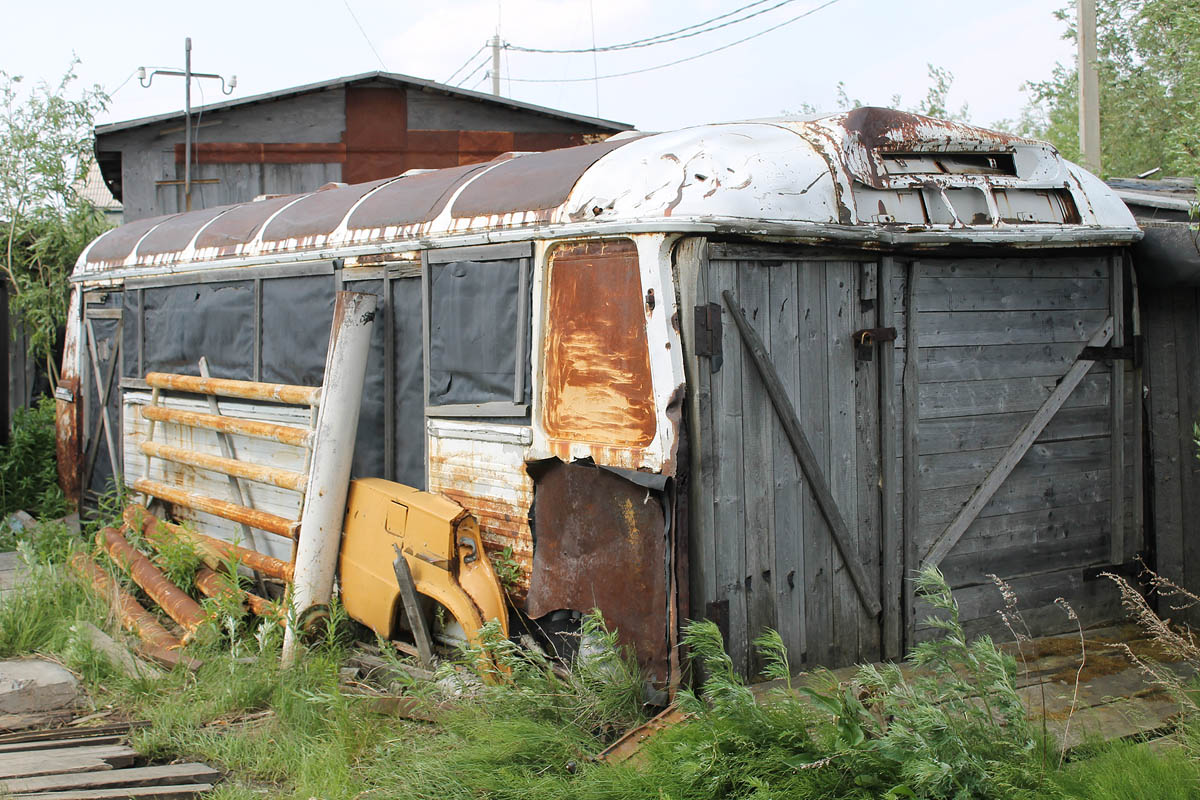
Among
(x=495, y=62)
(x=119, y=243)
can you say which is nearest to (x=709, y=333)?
(x=119, y=243)

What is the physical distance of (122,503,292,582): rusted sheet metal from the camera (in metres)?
6.49

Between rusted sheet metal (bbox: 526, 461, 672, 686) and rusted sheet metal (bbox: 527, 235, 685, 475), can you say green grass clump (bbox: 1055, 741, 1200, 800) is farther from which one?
rusted sheet metal (bbox: 527, 235, 685, 475)

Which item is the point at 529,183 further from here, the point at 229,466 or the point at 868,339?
the point at 229,466

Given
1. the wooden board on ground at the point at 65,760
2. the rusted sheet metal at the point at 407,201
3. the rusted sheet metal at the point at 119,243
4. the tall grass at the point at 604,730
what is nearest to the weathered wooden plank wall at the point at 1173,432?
the tall grass at the point at 604,730

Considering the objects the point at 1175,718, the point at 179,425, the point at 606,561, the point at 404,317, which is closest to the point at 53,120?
the point at 179,425

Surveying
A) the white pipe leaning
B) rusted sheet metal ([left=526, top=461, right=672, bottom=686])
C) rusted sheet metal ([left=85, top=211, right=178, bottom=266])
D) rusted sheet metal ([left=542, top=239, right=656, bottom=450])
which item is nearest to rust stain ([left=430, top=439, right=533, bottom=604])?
rusted sheet metal ([left=526, top=461, right=672, bottom=686])

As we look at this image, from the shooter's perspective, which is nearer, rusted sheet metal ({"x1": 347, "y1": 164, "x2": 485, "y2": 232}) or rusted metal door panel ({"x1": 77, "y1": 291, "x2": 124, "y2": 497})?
rusted sheet metal ({"x1": 347, "y1": 164, "x2": 485, "y2": 232})

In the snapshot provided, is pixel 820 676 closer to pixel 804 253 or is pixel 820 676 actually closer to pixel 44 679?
pixel 804 253

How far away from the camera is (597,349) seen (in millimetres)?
4945

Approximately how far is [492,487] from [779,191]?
200 centimetres

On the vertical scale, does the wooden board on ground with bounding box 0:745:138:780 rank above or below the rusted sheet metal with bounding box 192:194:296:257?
below

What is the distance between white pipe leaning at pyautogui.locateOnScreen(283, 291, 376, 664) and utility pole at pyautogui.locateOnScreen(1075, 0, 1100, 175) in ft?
27.9

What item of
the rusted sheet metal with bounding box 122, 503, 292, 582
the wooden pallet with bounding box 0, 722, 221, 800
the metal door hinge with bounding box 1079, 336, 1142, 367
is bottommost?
the wooden pallet with bounding box 0, 722, 221, 800

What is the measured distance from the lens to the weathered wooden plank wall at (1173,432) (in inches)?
240
